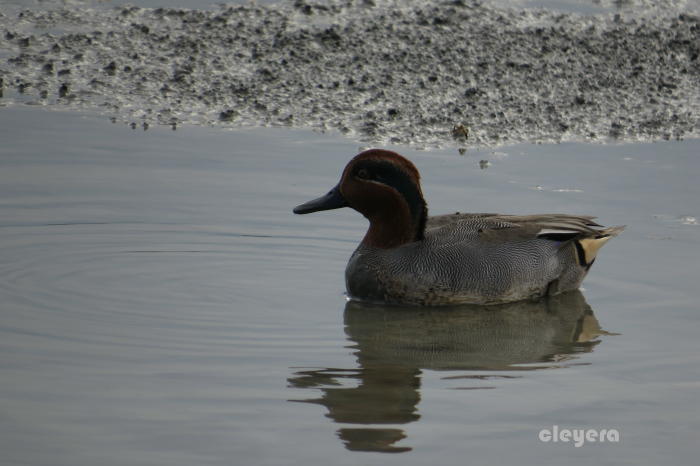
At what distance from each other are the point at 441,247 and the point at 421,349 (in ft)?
4.63

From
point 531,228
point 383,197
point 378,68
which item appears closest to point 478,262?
point 531,228

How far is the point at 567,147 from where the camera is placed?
11.2m

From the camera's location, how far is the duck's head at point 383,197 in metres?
8.64

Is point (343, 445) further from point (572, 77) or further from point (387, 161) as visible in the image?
point (572, 77)

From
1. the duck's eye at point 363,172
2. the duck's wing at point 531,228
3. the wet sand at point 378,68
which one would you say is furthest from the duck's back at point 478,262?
the wet sand at point 378,68

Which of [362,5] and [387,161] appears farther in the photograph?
[362,5]

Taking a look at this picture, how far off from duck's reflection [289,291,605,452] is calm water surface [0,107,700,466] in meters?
0.02

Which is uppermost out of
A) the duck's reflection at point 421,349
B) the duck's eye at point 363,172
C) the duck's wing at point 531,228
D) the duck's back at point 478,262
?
the duck's eye at point 363,172

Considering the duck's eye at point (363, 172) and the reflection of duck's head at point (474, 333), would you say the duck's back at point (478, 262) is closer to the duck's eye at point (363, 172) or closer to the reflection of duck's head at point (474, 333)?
the reflection of duck's head at point (474, 333)

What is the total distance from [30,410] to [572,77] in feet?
26.8

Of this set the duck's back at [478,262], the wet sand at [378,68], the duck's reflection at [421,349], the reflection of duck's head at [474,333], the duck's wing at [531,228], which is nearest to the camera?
the duck's reflection at [421,349]

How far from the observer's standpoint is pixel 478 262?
28.4 feet

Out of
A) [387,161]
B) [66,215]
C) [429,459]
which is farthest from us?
[66,215]

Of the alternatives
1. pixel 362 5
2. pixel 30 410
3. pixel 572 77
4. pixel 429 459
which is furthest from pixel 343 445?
pixel 362 5
